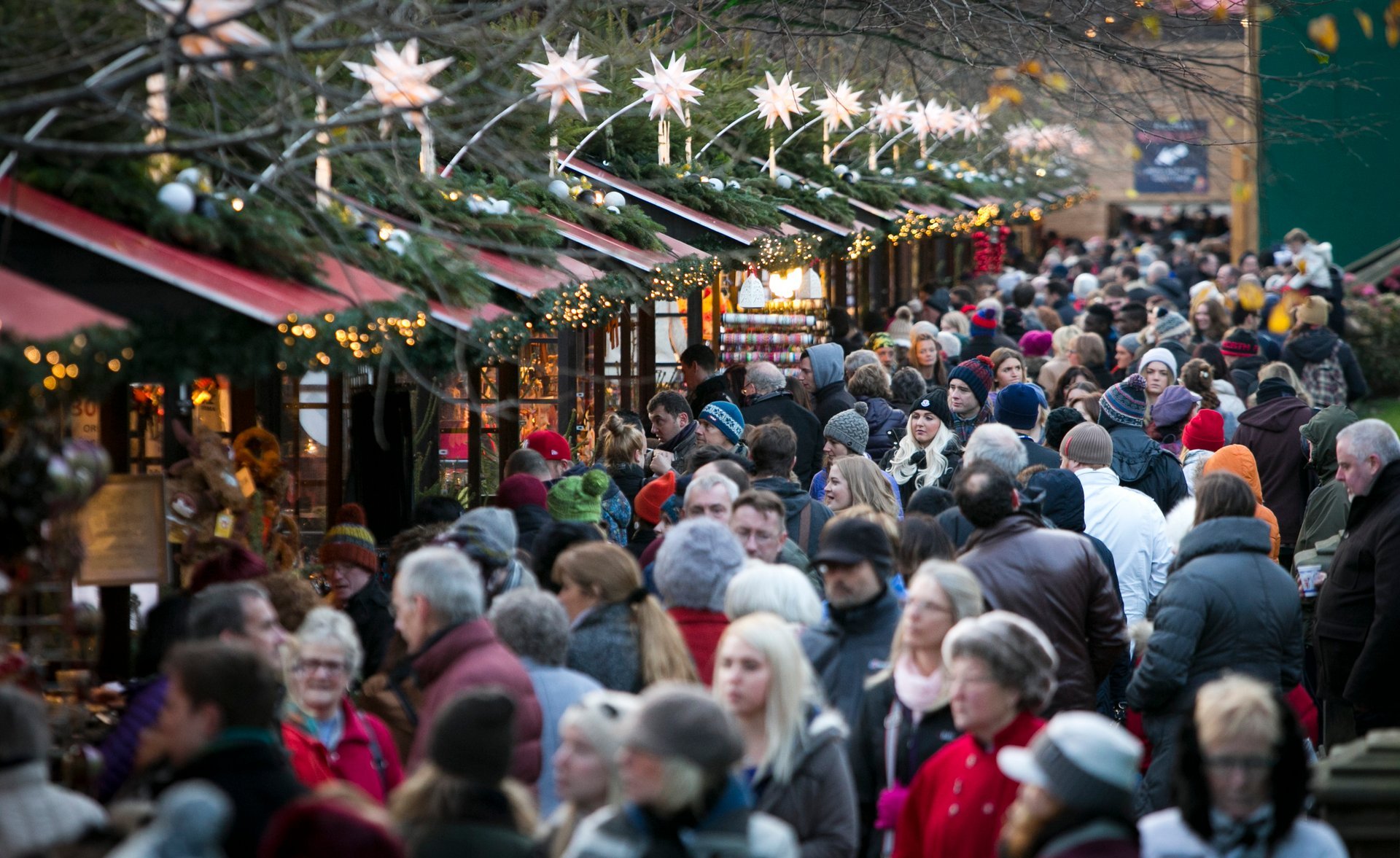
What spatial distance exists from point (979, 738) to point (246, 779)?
194 centimetres

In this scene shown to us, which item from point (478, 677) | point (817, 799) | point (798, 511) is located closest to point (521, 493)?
point (798, 511)

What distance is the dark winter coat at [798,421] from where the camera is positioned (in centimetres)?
1155

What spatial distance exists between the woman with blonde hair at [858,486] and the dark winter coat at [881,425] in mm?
3288

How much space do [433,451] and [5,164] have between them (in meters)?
5.15

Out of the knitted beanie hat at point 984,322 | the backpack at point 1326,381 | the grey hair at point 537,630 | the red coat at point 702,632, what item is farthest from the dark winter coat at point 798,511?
the backpack at point 1326,381

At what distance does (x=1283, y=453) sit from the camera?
11227mm

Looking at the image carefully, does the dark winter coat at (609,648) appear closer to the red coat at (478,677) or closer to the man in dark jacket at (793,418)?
the red coat at (478,677)

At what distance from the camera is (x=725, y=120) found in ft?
53.5

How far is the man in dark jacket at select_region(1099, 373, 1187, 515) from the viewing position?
9.90m

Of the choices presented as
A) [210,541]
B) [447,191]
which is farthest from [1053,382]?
[210,541]

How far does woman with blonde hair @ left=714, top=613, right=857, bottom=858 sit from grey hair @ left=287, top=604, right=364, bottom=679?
1209 millimetres

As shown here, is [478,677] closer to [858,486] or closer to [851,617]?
[851,617]

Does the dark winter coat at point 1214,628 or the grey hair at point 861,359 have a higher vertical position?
the grey hair at point 861,359

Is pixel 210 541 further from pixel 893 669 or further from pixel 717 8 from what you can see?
pixel 717 8
